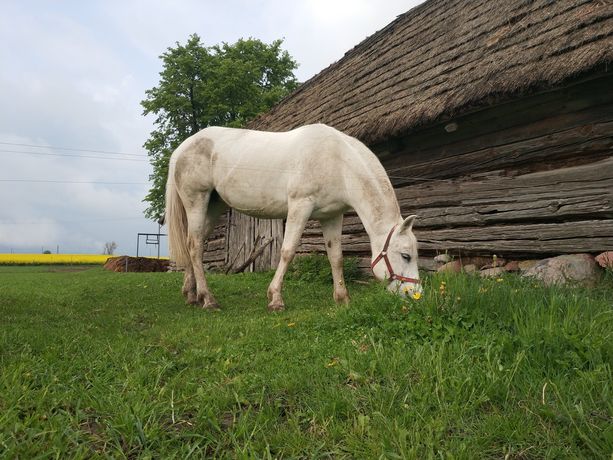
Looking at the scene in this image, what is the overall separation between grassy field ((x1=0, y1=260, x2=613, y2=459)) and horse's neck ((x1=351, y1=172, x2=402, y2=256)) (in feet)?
3.22

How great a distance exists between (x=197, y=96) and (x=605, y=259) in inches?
795

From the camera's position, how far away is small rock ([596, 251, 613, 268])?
14.7 ft

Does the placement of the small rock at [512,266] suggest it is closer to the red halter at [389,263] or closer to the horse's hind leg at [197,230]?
the red halter at [389,263]

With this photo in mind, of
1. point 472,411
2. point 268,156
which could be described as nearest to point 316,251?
point 268,156

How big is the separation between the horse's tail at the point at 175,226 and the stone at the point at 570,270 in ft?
14.1

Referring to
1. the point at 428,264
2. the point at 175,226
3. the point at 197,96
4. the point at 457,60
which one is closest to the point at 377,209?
the point at 428,264

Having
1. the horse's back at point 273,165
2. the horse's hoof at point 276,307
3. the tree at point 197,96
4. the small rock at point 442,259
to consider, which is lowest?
the horse's hoof at point 276,307

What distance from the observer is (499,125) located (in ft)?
19.5

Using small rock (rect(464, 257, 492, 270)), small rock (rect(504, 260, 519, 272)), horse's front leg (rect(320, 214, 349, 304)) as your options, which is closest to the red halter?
horse's front leg (rect(320, 214, 349, 304))

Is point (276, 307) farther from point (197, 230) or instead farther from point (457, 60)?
point (457, 60)

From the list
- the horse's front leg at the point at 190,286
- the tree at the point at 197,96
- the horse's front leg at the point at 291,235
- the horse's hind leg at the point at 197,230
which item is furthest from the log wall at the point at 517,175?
the tree at the point at 197,96

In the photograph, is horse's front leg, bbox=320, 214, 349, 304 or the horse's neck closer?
the horse's neck

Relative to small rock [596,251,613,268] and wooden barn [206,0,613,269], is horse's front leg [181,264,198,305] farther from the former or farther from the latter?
small rock [596,251,613,268]

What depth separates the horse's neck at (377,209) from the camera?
448 cm
